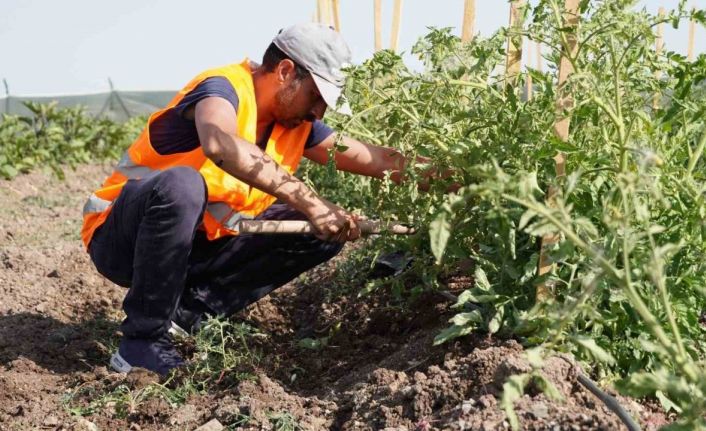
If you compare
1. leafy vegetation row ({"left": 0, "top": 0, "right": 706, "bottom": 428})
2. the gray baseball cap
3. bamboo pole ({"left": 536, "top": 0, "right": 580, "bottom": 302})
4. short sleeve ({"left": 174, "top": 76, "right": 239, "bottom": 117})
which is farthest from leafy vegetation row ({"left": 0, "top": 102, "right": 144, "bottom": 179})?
bamboo pole ({"left": 536, "top": 0, "right": 580, "bottom": 302})

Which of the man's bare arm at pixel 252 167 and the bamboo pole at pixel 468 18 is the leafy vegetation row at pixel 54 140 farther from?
the man's bare arm at pixel 252 167

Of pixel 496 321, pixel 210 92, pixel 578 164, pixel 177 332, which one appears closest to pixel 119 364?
pixel 177 332

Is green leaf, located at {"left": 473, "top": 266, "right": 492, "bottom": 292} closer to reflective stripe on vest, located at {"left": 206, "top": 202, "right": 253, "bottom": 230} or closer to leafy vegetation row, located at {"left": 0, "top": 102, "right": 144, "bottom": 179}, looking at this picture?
reflective stripe on vest, located at {"left": 206, "top": 202, "right": 253, "bottom": 230}

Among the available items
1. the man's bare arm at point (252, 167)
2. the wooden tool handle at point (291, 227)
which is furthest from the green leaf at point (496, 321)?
the man's bare arm at point (252, 167)

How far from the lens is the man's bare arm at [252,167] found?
253 centimetres

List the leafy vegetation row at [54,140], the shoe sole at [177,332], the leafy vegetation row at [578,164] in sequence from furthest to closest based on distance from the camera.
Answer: the leafy vegetation row at [54,140] → the shoe sole at [177,332] → the leafy vegetation row at [578,164]

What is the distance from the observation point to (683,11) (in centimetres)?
195

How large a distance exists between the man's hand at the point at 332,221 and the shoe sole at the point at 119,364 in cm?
75

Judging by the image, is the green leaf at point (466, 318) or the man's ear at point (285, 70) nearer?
the green leaf at point (466, 318)

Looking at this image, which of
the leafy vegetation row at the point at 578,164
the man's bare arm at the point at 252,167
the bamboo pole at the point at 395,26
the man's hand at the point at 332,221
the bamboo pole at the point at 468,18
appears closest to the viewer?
the leafy vegetation row at the point at 578,164

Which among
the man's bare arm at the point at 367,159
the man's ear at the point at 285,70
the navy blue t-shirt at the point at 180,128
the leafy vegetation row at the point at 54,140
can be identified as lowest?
the leafy vegetation row at the point at 54,140

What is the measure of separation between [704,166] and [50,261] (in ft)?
10.0

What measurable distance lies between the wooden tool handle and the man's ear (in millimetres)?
474

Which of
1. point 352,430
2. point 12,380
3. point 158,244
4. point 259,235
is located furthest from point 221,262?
point 352,430
